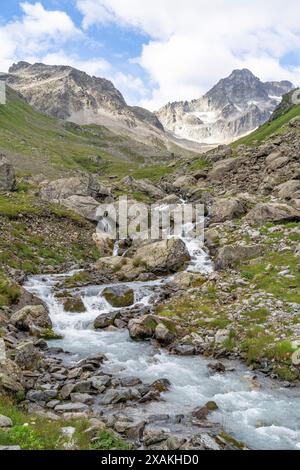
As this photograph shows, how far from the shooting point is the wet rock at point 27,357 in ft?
77.0

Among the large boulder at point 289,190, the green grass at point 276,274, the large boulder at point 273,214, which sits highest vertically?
the large boulder at point 289,190

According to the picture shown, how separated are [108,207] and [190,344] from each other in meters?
39.7

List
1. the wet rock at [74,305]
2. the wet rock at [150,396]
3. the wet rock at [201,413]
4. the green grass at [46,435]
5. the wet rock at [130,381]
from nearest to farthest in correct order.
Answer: the green grass at [46,435] < the wet rock at [201,413] < the wet rock at [150,396] < the wet rock at [130,381] < the wet rock at [74,305]

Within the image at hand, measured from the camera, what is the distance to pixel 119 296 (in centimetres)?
3756

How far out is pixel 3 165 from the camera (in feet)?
220

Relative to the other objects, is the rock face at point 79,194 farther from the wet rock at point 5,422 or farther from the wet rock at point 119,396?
the wet rock at point 5,422

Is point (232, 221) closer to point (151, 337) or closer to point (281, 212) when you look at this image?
point (281, 212)

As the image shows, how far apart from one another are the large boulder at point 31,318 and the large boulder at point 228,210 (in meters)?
29.8

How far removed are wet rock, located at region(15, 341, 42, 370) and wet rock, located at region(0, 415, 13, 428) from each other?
26.9 feet

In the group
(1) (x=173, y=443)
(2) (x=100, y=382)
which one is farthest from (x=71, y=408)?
(1) (x=173, y=443)

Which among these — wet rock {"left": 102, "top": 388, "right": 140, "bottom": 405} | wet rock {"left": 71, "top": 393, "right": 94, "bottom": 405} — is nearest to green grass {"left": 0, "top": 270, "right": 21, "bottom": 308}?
wet rock {"left": 71, "top": 393, "right": 94, "bottom": 405}

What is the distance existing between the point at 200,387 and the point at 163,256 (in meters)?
23.4

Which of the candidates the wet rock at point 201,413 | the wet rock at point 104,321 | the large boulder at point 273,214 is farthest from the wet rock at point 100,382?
the large boulder at point 273,214
